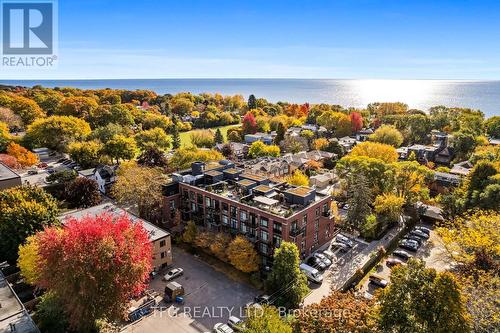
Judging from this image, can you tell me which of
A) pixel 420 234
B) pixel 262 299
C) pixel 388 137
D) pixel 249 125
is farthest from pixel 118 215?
pixel 388 137

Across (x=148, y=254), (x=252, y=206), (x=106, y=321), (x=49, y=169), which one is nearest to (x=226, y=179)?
(x=252, y=206)

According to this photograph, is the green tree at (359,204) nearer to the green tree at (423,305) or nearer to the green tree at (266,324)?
the green tree at (423,305)

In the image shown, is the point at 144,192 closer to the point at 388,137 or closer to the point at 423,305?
the point at 423,305

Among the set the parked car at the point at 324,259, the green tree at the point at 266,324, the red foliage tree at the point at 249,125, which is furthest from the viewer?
the red foliage tree at the point at 249,125

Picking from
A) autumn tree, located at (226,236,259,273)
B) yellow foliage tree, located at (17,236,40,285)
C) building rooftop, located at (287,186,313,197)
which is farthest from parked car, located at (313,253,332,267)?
yellow foliage tree, located at (17,236,40,285)

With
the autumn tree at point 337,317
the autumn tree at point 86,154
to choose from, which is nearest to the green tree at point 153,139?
the autumn tree at point 86,154

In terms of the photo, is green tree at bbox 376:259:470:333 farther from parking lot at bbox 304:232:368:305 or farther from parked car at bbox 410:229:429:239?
parked car at bbox 410:229:429:239

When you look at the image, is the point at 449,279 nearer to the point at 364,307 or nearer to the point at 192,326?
the point at 364,307
